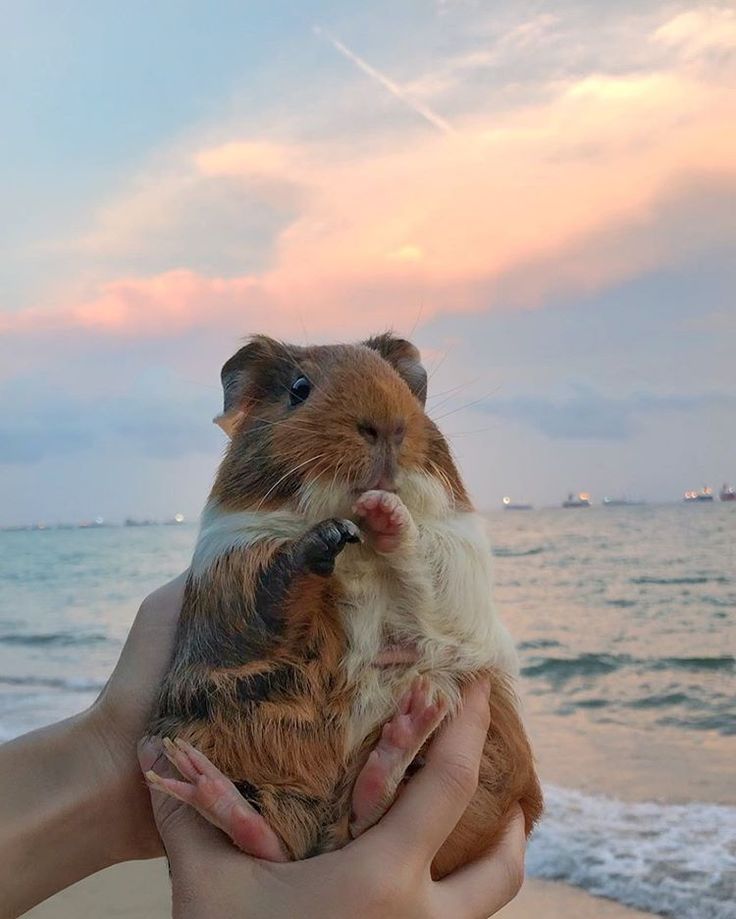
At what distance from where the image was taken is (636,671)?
1334 centimetres

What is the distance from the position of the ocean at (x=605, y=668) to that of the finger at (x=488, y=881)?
3816 mm

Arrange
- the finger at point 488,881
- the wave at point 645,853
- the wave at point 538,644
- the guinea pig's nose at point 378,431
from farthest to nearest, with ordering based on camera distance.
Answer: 1. the wave at point 538,644
2. the wave at point 645,853
3. the guinea pig's nose at point 378,431
4. the finger at point 488,881

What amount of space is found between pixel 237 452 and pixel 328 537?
2.09 feet

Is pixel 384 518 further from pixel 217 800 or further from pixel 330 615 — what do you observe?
pixel 217 800

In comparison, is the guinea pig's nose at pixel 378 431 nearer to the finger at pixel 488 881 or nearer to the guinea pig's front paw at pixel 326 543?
the guinea pig's front paw at pixel 326 543

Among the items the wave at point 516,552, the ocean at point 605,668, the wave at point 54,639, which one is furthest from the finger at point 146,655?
the wave at point 516,552

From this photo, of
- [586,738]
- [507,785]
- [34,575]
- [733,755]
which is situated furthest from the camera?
[34,575]

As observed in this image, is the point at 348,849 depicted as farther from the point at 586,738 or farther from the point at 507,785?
the point at 586,738

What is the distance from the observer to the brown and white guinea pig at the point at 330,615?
89.3 inches

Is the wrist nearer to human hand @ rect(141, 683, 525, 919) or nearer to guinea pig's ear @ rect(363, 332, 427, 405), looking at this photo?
human hand @ rect(141, 683, 525, 919)

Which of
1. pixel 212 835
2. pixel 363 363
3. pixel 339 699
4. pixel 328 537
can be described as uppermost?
pixel 363 363

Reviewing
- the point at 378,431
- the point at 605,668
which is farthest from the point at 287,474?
the point at 605,668

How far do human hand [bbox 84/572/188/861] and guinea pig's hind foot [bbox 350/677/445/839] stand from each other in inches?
40.4

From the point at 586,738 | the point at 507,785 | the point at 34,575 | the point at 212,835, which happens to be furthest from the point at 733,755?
the point at 34,575
